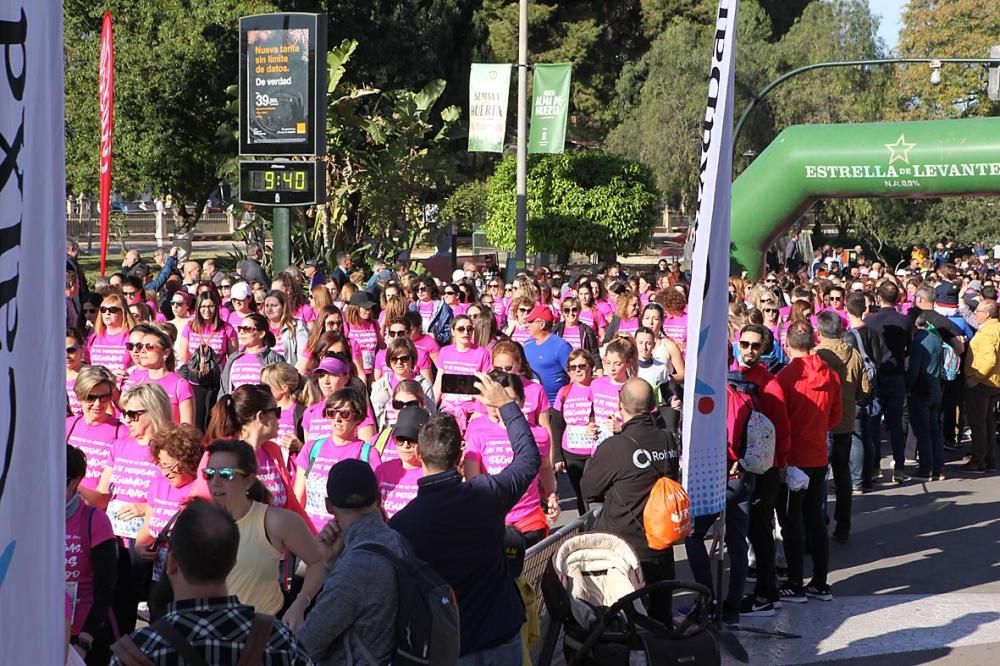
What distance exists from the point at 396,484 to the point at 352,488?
1.73 m

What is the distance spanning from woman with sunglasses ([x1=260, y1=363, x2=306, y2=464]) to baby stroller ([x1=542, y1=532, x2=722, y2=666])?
2083mm

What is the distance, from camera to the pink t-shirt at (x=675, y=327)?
11.3 metres

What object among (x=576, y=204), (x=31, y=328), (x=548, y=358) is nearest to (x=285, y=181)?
(x=548, y=358)

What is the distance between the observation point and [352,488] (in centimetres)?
431

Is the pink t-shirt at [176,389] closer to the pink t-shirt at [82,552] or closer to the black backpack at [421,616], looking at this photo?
the pink t-shirt at [82,552]

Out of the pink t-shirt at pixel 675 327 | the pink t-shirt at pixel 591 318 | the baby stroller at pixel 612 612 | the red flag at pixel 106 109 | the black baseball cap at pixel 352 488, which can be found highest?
the red flag at pixel 106 109

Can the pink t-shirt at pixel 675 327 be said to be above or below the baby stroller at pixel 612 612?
above

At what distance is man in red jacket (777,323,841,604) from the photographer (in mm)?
8328

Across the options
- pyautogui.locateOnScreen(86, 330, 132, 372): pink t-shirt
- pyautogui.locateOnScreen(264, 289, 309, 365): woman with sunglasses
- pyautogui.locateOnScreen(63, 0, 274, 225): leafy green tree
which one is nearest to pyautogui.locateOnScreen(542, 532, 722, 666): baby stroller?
pyautogui.locateOnScreen(86, 330, 132, 372): pink t-shirt

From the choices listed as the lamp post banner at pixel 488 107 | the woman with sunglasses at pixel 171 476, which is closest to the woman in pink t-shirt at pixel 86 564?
the woman with sunglasses at pixel 171 476

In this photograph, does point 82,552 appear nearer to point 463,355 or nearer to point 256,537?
point 256,537

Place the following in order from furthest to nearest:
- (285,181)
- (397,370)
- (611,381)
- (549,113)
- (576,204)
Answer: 1. (576,204)
2. (549,113)
3. (285,181)
4. (611,381)
5. (397,370)

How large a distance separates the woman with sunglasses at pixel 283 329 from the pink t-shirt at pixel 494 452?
3.99 m

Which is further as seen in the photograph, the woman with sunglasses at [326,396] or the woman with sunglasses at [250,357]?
the woman with sunglasses at [250,357]
